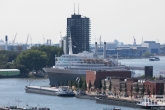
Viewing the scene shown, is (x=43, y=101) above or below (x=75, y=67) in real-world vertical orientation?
below

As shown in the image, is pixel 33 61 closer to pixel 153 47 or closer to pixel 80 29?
pixel 80 29

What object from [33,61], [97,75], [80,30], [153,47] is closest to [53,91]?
[97,75]

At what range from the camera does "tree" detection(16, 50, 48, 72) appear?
83.6 metres

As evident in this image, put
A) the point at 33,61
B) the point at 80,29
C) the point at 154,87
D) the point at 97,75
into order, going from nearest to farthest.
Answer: the point at 154,87
the point at 97,75
the point at 33,61
the point at 80,29

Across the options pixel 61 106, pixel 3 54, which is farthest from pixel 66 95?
pixel 3 54

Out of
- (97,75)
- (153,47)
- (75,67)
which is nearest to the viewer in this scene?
(97,75)

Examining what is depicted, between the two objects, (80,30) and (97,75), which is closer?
(97,75)

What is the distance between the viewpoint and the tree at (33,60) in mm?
83562

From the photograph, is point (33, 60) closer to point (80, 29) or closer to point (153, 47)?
point (80, 29)

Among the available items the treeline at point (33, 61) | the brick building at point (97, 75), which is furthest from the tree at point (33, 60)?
the brick building at point (97, 75)

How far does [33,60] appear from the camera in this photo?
84.2 meters

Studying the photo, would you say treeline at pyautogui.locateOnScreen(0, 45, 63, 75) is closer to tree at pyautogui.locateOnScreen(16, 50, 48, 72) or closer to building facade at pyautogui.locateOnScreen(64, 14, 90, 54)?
tree at pyautogui.locateOnScreen(16, 50, 48, 72)

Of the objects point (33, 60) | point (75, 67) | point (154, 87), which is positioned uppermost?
point (33, 60)

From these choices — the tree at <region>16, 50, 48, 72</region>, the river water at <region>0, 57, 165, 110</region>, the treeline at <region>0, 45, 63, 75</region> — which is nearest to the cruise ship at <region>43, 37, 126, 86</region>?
the river water at <region>0, 57, 165, 110</region>
